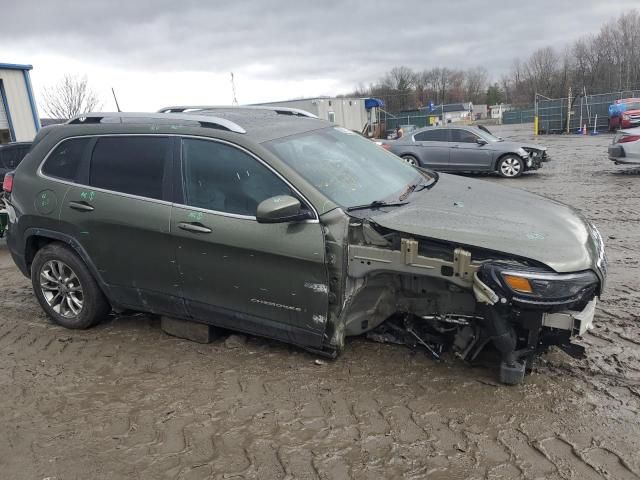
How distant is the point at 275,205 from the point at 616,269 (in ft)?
13.8

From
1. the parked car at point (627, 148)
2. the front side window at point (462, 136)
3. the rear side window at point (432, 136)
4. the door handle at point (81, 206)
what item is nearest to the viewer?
the door handle at point (81, 206)

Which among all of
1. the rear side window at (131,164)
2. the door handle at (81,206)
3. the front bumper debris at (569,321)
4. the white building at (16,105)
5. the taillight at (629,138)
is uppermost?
the white building at (16,105)

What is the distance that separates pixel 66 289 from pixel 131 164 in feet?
4.50

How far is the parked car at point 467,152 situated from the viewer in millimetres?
13461

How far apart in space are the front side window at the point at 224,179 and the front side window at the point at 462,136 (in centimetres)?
1159

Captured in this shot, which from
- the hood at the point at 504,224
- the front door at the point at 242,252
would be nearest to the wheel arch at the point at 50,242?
the front door at the point at 242,252

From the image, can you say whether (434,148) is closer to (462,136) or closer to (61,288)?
(462,136)

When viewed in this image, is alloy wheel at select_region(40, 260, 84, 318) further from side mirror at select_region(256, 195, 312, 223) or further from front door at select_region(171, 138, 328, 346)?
side mirror at select_region(256, 195, 312, 223)

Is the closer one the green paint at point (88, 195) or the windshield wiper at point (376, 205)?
the windshield wiper at point (376, 205)

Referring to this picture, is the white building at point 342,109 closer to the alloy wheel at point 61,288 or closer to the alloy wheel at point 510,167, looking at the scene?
the alloy wheel at point 510,167

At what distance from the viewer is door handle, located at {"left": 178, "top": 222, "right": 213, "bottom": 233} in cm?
347

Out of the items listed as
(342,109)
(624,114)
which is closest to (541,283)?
(624,114)

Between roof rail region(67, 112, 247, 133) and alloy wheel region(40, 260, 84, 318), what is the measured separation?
4.18ft

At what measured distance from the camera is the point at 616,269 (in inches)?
211
